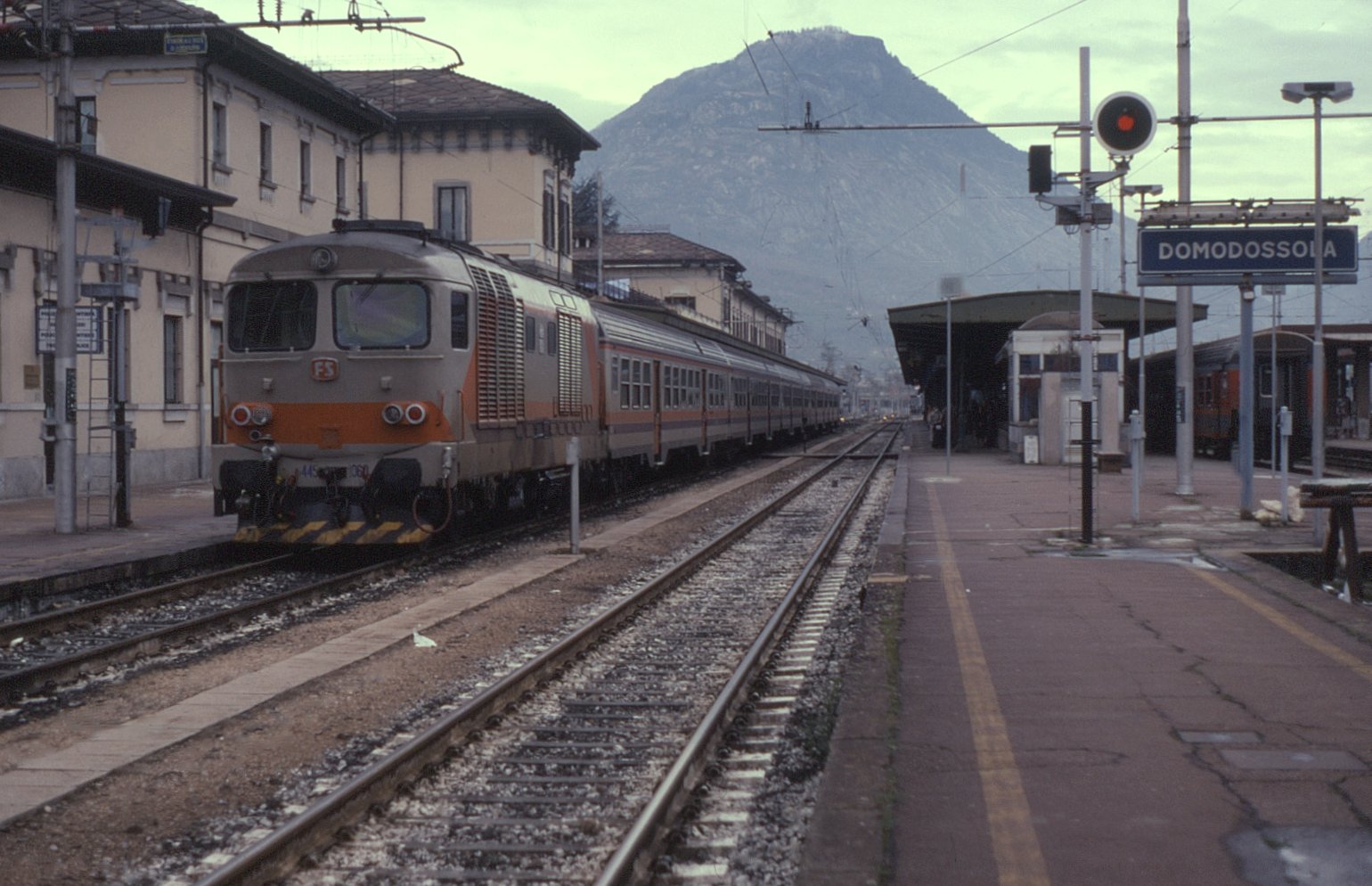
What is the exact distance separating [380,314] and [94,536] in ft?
14.1

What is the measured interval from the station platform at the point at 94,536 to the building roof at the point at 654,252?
57297 millimetres

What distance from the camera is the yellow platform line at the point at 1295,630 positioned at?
8.42 m

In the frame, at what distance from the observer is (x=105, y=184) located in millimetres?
24266

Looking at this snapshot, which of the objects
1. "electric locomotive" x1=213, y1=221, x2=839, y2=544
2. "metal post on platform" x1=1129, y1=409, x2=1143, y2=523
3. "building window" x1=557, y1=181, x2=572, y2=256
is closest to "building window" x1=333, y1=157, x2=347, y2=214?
"building window" x1=557, y1=181, x2=572, y2=256

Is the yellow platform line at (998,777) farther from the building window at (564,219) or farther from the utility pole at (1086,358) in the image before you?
the building window at (564,219)

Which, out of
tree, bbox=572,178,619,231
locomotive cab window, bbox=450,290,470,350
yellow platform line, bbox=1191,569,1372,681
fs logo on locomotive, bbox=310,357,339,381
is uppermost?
tree, bbox=572,178,619,231

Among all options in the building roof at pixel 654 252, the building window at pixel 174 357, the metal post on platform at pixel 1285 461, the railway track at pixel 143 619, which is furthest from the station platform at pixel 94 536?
the building roof at pixel 654 252

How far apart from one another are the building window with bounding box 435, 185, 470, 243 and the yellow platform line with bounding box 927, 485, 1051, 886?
3976 cm

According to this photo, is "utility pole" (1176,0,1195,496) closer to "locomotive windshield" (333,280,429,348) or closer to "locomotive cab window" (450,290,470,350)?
"locomotive cab window" (450,290,470,350)

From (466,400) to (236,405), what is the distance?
7.43 ft

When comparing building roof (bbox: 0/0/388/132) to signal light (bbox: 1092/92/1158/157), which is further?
building roof (bbox: 0/0/388/132)

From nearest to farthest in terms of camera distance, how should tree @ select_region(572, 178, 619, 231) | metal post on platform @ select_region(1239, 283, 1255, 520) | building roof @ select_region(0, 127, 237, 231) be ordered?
metal post on platform @ select_region(1239, 283, 1255, 520) < building roof @ select_region(0, 127, 237, 231) < tree @ select_region(572, 178, 619, 231)

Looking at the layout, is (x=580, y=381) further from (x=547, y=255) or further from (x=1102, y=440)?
(x=547, y=255)

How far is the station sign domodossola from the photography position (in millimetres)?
16594
